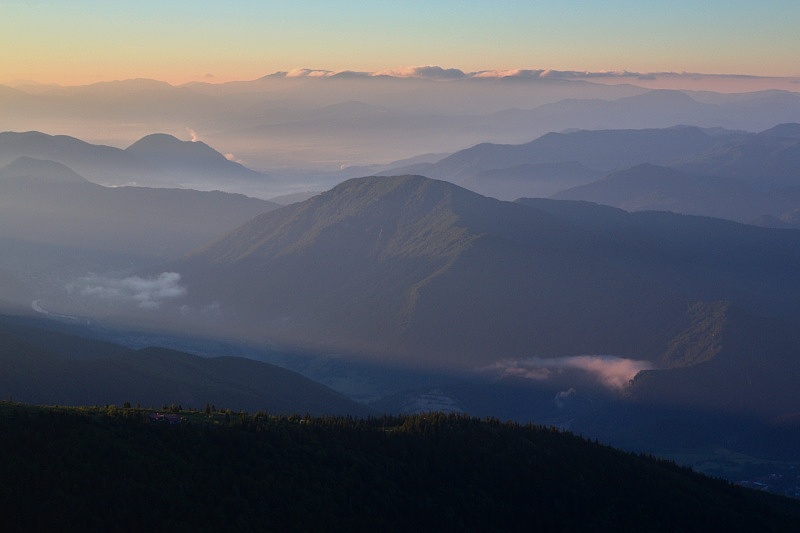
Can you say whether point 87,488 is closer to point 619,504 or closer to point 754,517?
point 619,504

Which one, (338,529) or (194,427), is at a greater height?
(194,427)

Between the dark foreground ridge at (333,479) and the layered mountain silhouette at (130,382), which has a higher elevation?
the layered mountain silhouette at (130,382)

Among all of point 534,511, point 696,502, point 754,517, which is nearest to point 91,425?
point 534,511

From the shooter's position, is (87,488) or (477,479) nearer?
(87,488)

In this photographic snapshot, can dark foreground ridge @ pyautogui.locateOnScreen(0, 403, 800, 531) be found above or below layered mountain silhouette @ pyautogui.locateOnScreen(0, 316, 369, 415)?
below

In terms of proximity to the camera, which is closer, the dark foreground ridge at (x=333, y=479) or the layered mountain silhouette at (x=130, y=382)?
the dark foreground ridge at (x=333, y=479)

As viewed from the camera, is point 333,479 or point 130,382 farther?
point 130,382

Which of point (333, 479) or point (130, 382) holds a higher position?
point (130, 382)

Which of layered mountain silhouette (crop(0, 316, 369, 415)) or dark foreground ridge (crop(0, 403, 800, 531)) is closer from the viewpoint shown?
dark foreground ridge (crop(0, 403, 800, 531))
